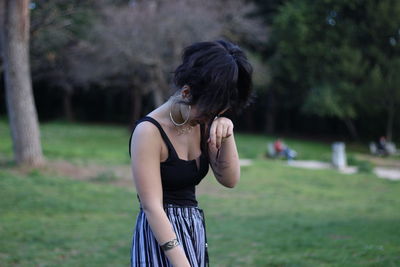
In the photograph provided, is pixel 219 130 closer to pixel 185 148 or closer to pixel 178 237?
pixel 185 148

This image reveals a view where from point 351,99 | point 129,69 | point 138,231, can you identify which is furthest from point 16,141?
point 351,99

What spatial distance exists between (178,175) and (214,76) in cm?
49

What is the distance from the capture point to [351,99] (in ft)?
86.9

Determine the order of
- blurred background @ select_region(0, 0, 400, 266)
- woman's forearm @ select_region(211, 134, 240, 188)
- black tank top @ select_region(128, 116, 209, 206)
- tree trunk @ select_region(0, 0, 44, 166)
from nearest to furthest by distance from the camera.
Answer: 1. black tank top @ select_region(128, 116, 209, 206)
2. woman's forearm @ select_region(211, 134, 240, 188)
3. blurred background @ select_region(0, 0, 400, 266)
4. tree trunk @ select_region(0, 0, 44, 166)

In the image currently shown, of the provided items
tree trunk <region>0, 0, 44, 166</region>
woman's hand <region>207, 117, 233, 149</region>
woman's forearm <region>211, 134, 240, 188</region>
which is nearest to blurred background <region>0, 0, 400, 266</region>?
tree trunk <region>0, 0, 44, 166</region>

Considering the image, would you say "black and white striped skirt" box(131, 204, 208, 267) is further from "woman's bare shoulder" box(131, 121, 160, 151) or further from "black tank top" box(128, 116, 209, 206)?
"woman's bare shoulder" box(131, 121, 160, 151)

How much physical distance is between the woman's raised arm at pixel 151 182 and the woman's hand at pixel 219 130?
23 cm

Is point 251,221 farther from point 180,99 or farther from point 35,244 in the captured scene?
point 180,99

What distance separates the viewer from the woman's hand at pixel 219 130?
195cm

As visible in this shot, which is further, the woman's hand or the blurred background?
the blurred background

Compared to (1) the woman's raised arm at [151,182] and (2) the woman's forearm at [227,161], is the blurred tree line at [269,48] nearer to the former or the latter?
(2) the woman's forearm at [227,161]

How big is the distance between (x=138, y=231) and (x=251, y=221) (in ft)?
18.6

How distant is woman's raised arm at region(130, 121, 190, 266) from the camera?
6.30 ft

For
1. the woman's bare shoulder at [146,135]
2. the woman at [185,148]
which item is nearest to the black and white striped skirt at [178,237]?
the woman at [185,148]
